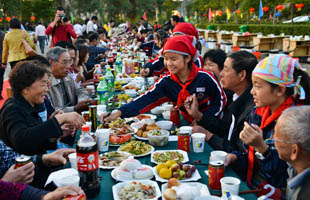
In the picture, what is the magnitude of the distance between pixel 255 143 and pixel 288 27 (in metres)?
16.3

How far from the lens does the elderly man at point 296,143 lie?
5.14 feet

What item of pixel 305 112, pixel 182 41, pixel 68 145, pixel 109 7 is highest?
pixel 109 7

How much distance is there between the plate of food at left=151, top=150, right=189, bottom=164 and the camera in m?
2.12

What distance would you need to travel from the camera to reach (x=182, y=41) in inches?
118

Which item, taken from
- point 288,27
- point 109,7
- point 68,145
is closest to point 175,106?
point 68,145

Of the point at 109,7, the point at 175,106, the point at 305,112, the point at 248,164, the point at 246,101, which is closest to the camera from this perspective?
the point at 305,112

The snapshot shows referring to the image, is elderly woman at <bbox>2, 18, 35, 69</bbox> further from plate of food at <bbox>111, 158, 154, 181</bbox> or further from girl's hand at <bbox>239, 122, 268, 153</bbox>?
girl's hand at <bbox>239, 122, 268, 153</bbox>

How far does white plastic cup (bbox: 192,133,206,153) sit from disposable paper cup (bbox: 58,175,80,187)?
0.96 meters

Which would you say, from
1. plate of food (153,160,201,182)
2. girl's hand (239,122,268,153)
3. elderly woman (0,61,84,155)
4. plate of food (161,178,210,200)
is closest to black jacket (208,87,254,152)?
girl's hand (239,122,268,153)

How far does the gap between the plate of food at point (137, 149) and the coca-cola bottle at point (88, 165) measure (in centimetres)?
56

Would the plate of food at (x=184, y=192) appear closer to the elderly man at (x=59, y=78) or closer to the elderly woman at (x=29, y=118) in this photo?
the elderly woman at (x=29, y=118)

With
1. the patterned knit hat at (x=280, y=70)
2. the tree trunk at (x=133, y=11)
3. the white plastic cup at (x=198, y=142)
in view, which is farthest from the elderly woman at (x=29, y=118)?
the tree trunk at (x=133, y=11)

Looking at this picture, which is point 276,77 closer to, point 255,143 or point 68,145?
point 255,143

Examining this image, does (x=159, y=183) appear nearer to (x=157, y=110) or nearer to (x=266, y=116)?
(x=266, y=116)
